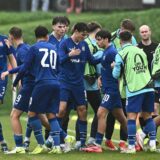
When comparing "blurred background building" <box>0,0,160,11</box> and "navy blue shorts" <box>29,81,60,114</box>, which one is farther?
"blurred background building" <box>0,0,160,11</box>

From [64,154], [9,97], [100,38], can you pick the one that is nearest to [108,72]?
[100,38]

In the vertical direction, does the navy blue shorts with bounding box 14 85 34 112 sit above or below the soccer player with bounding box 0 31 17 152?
below

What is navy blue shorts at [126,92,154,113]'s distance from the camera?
1502 centimetres

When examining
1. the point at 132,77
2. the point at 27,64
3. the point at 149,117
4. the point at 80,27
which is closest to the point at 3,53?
the point at 27,64

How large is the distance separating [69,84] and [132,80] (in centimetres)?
137

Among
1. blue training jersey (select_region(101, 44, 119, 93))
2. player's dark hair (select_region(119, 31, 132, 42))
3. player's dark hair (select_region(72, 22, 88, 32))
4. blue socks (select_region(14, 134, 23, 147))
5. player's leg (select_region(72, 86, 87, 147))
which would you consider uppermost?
player's dark hair (select_region(72, 22, 88, 32))

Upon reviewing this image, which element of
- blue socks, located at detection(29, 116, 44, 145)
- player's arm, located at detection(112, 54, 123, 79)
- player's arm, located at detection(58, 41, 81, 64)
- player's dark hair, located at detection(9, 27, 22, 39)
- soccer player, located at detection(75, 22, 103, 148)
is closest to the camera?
player's arm, located at detection(112, 54, 123, 79)

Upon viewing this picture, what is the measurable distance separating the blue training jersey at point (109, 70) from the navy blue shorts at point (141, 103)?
56 cm

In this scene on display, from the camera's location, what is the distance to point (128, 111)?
49.6ft

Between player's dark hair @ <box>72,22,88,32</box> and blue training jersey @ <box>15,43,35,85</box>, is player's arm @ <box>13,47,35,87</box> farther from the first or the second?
player's dark hair @ <box>72,22,88,32</box>

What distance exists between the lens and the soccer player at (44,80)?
14.9 m

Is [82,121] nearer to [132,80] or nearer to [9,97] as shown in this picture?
[132,80]

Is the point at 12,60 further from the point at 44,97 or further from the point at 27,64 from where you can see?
the point at 44,97

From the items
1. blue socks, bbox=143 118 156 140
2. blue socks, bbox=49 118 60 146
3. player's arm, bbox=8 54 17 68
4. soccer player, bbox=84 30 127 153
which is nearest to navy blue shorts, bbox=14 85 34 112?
blue socks, bbox=49 118 60 146
